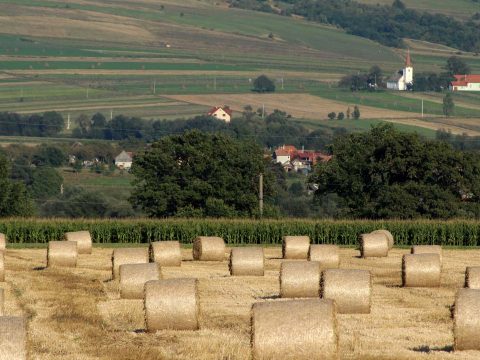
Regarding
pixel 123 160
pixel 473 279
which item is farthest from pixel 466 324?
pixel 123 160

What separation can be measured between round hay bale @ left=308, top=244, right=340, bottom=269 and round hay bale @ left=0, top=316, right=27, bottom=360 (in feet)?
82.1

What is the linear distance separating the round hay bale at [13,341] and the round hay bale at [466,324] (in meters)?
7.02

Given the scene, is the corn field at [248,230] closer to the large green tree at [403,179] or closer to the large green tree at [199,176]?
the large green tree at [403,179]

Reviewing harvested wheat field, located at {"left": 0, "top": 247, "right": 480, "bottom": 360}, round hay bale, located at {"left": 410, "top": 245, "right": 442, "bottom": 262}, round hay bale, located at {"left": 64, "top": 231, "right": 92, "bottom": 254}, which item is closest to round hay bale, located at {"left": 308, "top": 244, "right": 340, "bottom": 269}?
harvested wheat field, located at {"left": 0, "top": 247, "right": 480, "bottom": 360}

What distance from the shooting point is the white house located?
172250mm

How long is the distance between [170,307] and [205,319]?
2.50 m

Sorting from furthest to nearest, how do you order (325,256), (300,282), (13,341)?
(325,256)
(300,282)
(13,341)

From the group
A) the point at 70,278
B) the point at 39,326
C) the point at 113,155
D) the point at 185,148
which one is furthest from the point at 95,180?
the point at 39,326

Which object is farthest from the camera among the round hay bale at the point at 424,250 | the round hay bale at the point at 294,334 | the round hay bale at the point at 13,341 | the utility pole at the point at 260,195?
the utility pole at the point at 260,195

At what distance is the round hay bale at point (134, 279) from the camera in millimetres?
30688

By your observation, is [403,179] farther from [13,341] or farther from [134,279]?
[13,341]

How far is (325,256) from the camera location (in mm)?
43219

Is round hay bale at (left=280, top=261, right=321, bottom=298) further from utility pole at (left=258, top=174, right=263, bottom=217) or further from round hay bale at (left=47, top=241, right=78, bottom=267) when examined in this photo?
utility pole at (left=258, top=174, right=263, bottom=217)

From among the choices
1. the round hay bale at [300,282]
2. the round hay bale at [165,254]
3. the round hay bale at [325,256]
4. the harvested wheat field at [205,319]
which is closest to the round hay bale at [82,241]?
the round hay bale at [165,254]
